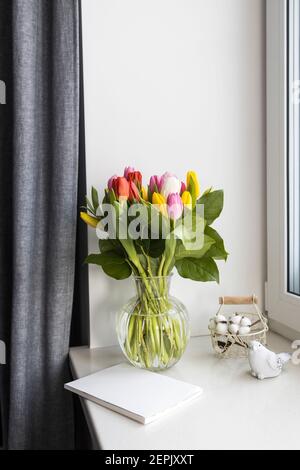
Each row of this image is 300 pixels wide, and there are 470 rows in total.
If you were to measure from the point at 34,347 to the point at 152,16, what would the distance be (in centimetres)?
94

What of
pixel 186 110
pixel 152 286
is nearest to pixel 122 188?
pixel 152 286

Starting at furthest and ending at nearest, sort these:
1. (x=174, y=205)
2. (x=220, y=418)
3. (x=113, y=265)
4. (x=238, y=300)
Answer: (x=238, y=300)
(x=113, y=265)
(x=174, y=205)
(x=220, y=418)

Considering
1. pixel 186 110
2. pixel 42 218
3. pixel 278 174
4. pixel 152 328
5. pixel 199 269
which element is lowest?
pixel 152 328

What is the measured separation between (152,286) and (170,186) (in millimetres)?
234

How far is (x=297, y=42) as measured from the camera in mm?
1076

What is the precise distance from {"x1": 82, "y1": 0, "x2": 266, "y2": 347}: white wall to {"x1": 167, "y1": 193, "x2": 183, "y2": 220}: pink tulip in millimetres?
282

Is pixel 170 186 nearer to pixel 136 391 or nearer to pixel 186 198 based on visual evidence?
pixel 186 198

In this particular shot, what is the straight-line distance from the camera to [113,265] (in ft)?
3.14

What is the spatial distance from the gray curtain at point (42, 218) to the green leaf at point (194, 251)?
285 mm

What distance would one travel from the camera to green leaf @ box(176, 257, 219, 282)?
3.04 feet

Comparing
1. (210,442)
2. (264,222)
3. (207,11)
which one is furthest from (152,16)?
(210,442)

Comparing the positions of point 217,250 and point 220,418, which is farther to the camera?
point 217,250

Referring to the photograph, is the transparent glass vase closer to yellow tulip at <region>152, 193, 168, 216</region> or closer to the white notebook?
the white notebook

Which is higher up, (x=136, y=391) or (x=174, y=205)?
(x=174, y=205)
